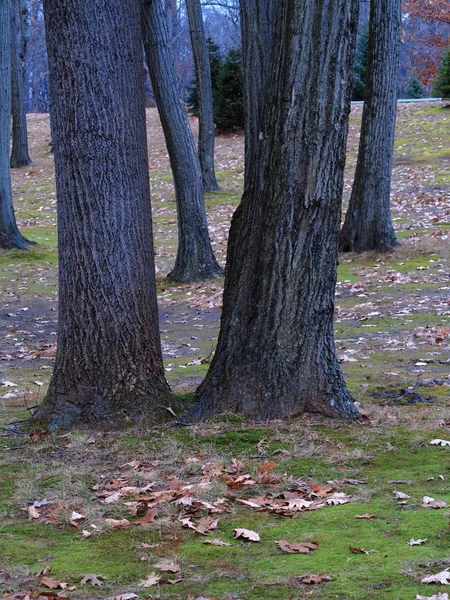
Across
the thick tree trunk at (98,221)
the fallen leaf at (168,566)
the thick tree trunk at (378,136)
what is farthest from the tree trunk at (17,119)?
the fallen leaf at (168,566)

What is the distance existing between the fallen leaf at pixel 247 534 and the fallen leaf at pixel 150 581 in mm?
566

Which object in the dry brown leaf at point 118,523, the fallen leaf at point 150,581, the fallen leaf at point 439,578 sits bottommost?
the dry brown leaf at point 118,523

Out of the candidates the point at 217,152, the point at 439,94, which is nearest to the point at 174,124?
the point at 217,152

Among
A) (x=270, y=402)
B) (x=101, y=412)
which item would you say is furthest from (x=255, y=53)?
(x=101, y=412)

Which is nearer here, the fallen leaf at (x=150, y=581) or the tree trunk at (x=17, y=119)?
the fallen leaf at (x=150, y=581)

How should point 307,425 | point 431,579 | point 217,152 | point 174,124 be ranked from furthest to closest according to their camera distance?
1. point 217,152
2. point 174,124
3. point 307,425
4. point 431,579

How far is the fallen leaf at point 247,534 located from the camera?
153 inches

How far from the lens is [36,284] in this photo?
15531 millimetres

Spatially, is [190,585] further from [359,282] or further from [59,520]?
[359,282]

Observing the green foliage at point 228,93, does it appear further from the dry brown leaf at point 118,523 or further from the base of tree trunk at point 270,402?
the dry brown leaf at point 118,523

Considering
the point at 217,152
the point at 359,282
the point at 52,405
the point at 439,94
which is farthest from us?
the point at 439,94

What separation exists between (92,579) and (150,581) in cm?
26

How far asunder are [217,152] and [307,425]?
24.5m

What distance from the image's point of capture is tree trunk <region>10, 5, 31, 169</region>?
29484 mm
